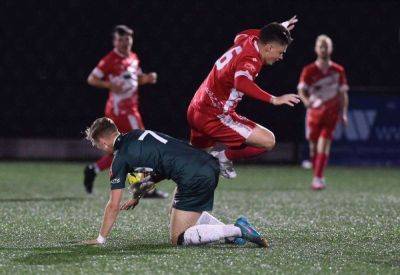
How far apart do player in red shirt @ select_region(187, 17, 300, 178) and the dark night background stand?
11238 millimetres

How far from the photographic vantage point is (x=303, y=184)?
13398 mm

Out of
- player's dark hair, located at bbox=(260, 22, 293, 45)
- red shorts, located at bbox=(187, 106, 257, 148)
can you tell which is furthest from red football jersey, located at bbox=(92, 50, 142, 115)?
player's dark hair, located at bbox=(260, 22, 293, 45)

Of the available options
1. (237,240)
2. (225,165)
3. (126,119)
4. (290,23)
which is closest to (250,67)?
(225,165)

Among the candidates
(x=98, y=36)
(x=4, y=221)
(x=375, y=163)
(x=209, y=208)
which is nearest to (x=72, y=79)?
(x=98, y=36)

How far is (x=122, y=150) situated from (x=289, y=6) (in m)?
14.8

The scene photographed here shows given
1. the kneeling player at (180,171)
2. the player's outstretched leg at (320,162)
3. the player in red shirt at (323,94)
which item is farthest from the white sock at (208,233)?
the player in red shirt at (323,94)

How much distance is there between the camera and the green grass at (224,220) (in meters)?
5.75

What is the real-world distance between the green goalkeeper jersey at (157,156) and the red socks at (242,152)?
0.87m

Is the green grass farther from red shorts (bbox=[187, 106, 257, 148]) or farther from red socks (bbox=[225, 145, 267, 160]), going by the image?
red shorts (bbox=[187, 106, 257, 148])

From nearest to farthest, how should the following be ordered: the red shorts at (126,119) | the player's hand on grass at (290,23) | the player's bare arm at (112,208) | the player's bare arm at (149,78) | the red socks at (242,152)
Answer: the player's bare arm at (112,208)
the red socks at (242,152)
the player's hand on grass at (290,23)
the player's bare arm at (149,78)
the red shorts at (126,119)

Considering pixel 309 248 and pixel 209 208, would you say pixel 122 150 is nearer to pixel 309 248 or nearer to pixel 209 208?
pixel 209 208

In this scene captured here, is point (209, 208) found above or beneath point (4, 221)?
above

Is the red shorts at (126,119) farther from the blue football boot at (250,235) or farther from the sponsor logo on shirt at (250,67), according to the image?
the blue football boot at (250,235)

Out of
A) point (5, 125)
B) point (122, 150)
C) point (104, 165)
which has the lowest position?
point (5, 125)
